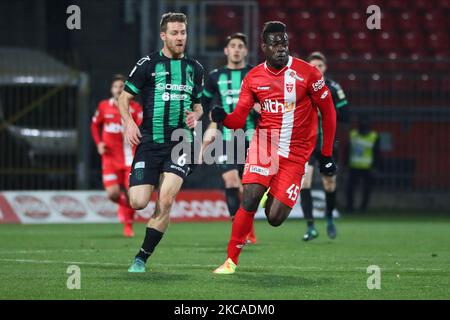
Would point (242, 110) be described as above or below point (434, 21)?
below

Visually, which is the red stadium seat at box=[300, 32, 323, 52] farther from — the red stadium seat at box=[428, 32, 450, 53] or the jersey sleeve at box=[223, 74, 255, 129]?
the jersey sleeve at box=[223, 74, 255, 129]

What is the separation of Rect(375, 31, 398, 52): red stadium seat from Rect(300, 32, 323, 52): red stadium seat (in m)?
1.45

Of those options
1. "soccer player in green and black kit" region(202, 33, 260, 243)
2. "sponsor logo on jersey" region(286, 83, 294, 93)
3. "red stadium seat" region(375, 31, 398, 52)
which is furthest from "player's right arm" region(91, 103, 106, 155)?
"red stadium seat" region(375, 31, 398, 52)

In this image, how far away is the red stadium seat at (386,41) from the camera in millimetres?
25625

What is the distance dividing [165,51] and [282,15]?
1578cm

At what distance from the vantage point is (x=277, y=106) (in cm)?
965

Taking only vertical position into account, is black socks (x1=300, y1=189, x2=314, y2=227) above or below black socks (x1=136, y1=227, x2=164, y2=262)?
below

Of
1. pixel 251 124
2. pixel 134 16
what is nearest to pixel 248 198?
pixel 251 124

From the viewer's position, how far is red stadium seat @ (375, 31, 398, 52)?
25.6 metres

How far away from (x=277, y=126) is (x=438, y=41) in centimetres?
1687

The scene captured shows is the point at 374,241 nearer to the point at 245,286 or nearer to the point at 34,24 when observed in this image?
the point at 245,286

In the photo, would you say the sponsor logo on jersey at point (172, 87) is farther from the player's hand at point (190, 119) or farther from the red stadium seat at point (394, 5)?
the red stadium seat at point (394, 5)

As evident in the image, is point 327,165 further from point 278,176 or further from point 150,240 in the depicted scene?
point 150,240

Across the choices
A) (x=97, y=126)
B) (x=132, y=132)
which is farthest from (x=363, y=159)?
(x=132, y=132)
